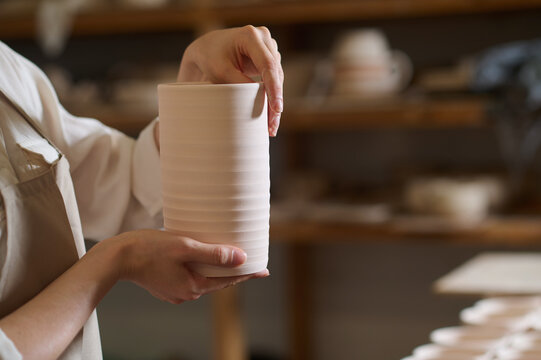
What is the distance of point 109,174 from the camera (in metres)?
1.17

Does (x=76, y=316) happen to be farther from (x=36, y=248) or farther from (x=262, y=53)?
(x=262, y=53)

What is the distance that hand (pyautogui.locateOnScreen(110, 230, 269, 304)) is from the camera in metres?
0.86

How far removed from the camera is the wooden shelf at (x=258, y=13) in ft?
7.26

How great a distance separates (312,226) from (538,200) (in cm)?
76

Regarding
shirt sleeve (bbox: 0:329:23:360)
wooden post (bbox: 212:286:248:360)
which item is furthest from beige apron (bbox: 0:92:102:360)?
wooden post (bbox: 212:286:248:360)

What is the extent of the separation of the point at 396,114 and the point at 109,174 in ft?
4.16

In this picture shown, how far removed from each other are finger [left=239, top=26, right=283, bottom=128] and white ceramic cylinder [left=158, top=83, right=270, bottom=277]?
0.04 feet

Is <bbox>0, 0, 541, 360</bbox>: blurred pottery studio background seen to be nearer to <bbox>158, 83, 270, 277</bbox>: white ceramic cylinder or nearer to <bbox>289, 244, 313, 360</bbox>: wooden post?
<bbox>289, 244, 313, 360</bbox>: wooden post

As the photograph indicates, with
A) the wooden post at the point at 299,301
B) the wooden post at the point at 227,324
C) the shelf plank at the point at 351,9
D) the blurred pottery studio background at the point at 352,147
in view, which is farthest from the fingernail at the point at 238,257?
the wooden post at the point at 299,301


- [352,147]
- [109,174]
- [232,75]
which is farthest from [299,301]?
[232,75]

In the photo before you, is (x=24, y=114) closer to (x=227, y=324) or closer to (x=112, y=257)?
(x=112, y=257)

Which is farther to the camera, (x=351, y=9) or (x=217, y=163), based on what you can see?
(x=351, y=9)

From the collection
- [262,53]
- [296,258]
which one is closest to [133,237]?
[262,53]

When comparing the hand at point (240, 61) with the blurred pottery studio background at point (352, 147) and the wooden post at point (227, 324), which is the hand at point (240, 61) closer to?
the blurred pottery studio background at point (352, 147)
